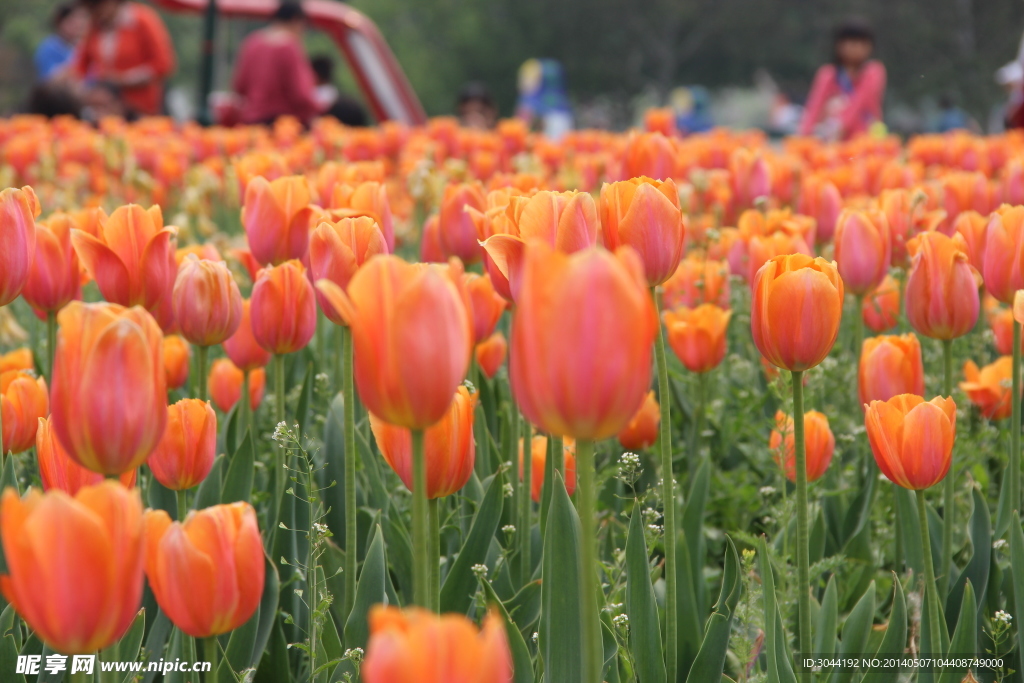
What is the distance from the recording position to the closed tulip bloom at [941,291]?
70.9 inches

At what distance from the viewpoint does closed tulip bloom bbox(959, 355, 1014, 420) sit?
2367mm

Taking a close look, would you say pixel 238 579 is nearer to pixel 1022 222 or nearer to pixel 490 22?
pixel 1022 222

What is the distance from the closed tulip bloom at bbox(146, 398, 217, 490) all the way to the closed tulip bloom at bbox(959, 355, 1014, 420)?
167 cm

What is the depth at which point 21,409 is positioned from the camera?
Result: 5.34 ft

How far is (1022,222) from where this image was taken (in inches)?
67.9

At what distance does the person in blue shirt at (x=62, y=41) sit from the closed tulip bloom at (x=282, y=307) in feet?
31.4

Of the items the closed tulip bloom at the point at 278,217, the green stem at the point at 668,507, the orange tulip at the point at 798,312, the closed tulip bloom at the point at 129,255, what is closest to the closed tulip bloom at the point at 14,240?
the closed tulip bloom at the point at 129,255

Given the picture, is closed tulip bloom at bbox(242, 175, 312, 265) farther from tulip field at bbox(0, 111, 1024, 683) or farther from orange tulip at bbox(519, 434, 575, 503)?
orange tulip at bbox(519, 434, 575, 503)

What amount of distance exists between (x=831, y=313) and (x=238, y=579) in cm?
76

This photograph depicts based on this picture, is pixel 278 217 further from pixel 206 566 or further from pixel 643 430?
pixel 206 566

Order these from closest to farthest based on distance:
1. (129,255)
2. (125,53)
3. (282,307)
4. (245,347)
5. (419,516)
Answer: (419,516)
(129,255)
(282,307)
(245,347)
(125,53)

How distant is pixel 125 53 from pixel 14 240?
9.31 m

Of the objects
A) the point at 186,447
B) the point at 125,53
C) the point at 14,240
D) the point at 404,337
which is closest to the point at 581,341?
the point at 404,337

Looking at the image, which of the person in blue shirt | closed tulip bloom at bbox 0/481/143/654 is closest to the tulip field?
closed tulip bloom at bbox 0/481/143/654
